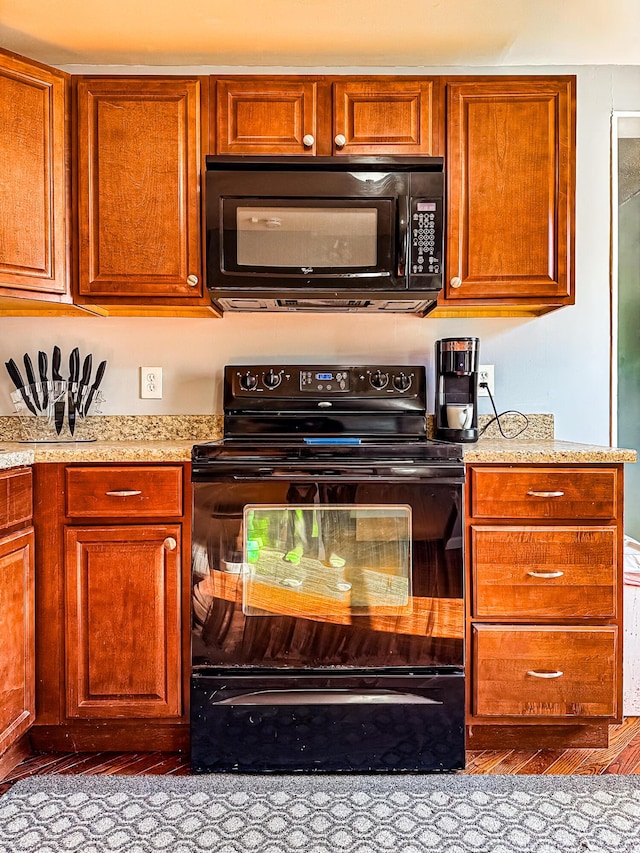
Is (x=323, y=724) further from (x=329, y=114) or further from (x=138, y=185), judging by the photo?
(x=329, y=114)

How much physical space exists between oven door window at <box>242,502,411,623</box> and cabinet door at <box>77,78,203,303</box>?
0.87 m

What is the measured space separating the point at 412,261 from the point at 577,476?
84 cm

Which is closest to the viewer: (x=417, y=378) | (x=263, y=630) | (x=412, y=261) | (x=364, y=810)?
(x=364, y=810)

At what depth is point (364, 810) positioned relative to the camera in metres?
1.48

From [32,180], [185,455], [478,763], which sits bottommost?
[478,763]

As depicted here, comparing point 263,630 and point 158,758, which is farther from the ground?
point 263,630

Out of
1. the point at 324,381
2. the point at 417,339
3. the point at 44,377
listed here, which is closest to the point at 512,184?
the point at 417,339

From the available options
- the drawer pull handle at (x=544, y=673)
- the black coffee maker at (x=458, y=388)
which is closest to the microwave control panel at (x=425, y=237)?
the black coffee maker at (x=458, y=388)

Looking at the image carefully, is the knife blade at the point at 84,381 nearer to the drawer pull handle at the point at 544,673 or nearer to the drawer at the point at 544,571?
the drawer at the point at 544,571

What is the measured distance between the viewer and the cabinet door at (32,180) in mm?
1778

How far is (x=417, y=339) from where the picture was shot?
2.21 metres

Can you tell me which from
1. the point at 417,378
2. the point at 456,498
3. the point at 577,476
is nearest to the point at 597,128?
the point at 417,378

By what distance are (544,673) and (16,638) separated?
152 centimetres

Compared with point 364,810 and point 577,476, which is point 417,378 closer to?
point 577,476
